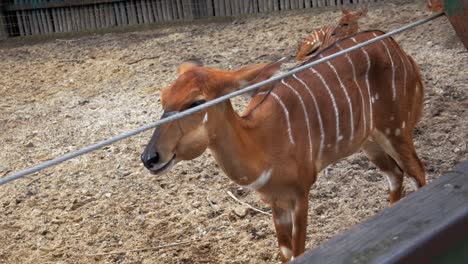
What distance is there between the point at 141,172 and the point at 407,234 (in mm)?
3027

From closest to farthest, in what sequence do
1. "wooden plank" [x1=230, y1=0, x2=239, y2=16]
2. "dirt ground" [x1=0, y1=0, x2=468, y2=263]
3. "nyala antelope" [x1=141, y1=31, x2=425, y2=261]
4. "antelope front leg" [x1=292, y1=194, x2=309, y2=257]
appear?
"nyala antelope" [x1=141, y1=31, x2=425, y2=261], "antelope front leg" [x1=292, y1=194, x2=309, y2=257], "dirt ground" [x1=0, y1=0, x2=468, y2=263], "wooden plank" [x1=230, y1=0, x2=239, y2=16]

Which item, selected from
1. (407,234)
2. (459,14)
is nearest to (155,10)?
(459,14)

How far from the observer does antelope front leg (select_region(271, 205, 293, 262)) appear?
9.02ft

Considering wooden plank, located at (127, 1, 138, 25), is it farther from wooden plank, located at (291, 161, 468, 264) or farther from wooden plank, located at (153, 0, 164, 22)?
wooden plank, located at (291, 161, 468, 264)

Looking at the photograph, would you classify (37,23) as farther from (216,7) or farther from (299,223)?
(299,223)

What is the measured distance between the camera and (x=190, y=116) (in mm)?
2207

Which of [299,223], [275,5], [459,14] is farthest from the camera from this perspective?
[275,5]

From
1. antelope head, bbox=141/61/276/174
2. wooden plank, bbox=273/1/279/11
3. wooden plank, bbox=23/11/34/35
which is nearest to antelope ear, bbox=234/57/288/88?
antelope head, bbox=141/61/276/174

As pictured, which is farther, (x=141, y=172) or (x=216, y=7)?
(x=216, y=7)

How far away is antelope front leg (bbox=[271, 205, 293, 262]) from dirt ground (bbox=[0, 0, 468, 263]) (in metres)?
0.27

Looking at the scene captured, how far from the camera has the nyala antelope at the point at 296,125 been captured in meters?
2.21

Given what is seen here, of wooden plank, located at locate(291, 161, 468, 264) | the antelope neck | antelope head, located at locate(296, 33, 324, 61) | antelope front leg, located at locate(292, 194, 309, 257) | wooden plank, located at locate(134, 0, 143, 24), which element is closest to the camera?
wooden plank, located at locate(291, 161, 468, 264)

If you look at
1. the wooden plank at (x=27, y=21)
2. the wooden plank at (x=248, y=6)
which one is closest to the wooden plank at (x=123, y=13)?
the wooden plank at (x=27, y=21)

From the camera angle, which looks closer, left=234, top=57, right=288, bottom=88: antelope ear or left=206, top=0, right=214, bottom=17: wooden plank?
left=234, top=57, right=288, bottom=88: antelope ear
